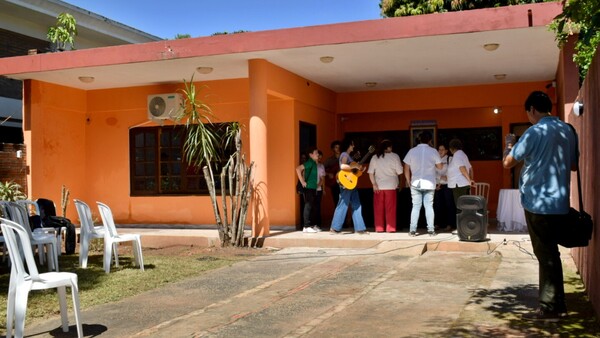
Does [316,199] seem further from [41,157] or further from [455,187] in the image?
[41,157]

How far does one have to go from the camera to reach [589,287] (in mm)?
5168

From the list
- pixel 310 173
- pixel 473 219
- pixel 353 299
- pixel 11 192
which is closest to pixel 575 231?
pixel 353 299

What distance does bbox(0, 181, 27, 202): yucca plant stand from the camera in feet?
34.8

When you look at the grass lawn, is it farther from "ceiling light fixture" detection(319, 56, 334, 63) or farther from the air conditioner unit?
"ceiling light fixture" detection(319, 56, 334, 63)

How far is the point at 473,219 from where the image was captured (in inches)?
352

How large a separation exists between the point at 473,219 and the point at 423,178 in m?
1.19

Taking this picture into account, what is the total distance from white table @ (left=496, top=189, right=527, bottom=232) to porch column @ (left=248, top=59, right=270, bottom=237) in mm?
4060

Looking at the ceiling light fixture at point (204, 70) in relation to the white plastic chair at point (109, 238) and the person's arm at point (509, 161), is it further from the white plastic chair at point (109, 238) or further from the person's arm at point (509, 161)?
the person's arm at point (509, 161)

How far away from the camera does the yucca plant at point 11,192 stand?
1062 centimetres

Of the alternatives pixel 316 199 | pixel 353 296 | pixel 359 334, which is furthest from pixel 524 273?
pixel 316 199

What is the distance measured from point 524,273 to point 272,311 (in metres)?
3.08

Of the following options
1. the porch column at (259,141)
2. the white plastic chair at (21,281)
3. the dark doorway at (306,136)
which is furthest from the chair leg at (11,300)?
the dark doorway at (306,136)

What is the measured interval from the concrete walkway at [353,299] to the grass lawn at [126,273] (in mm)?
284

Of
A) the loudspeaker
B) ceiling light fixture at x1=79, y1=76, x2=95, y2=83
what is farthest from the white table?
ceiling light fixture at x1=79, y1=76, x2=95, y2=83
